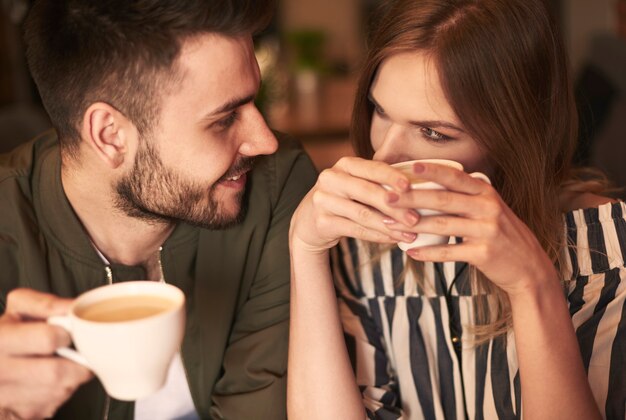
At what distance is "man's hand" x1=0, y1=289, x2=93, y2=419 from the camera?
0.86 m

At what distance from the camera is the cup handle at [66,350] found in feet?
2.81

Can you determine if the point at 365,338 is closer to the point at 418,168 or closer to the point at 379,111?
the point at 379,111

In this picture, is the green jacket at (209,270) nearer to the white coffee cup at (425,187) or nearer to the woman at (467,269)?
the woman at (467,269)

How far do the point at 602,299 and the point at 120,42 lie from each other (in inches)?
39.2

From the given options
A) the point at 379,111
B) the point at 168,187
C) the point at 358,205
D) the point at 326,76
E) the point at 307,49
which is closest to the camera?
the point at 358,205

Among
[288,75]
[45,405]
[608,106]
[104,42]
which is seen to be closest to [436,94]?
[104,42]

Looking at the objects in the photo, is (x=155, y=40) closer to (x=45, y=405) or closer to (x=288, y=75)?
(x=45, y=405)

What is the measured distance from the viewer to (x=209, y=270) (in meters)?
1.47

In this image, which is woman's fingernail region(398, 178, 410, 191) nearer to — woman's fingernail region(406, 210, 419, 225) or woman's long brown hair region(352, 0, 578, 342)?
woman's fingernail region(406, 210, 419, 225)

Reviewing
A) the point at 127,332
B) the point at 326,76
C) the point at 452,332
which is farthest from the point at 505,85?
the point at 326,76

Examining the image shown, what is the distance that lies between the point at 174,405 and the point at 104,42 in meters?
0.73

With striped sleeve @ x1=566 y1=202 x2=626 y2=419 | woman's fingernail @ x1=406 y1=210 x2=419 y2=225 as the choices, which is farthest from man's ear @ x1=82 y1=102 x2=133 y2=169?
striped sleeve @ x1=566 y1=202 x2=626 y2=419

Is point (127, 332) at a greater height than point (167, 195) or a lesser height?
lesser

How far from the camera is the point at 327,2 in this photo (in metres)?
Answer: 6.02
